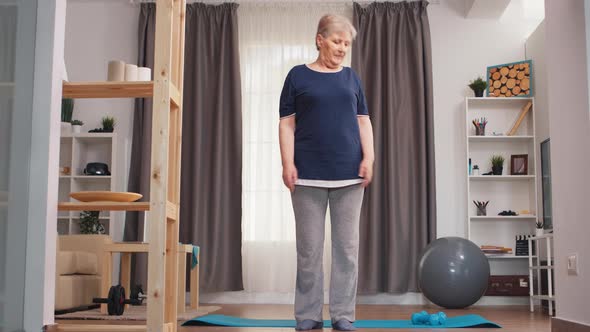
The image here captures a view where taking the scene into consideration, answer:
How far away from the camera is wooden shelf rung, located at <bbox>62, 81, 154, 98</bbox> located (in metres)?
2.69

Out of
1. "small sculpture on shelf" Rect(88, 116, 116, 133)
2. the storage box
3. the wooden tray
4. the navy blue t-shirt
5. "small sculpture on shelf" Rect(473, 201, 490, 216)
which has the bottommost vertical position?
the storage box

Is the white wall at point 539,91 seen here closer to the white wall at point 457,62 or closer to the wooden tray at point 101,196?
the white wall at point 457,62

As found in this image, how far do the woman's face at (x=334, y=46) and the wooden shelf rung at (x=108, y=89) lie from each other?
98cm

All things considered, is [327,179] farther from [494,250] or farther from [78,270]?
[494,250]

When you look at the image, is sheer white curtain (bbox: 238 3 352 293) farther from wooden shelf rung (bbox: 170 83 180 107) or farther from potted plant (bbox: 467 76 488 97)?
wooden shelf rung (bbox: 170 83 180 107)

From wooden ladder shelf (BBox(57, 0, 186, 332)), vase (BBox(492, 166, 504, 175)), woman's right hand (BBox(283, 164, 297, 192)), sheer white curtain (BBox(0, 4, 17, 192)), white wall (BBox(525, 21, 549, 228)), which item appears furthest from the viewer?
vase (BBox(492, 166, 504, 175))

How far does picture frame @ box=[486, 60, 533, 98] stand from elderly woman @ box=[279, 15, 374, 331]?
3554 millimetres

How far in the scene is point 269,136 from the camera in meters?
6.87

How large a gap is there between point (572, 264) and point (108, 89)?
6.26ft

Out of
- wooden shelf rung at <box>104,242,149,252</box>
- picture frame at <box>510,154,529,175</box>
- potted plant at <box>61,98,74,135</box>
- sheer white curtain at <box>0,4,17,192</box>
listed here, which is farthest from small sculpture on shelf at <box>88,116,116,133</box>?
sheer white curtain at <box>0,4,17,192</box>

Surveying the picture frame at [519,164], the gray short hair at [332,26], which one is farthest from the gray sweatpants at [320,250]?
→ the picture frame at [519,164]

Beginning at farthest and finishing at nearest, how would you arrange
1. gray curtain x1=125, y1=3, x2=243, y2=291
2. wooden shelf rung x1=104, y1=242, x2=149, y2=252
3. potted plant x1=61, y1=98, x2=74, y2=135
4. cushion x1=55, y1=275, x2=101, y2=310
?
1. potted plant x1=61, y1=98, x2=74, y2=135
2. gray curtain x1=125, y1=3, x2=243, y2=291
3. wooden shelf rung x1=104, y1=242, x2=149, y2=252
4. cushion x1=55, y1=275, x2=101, y2=310

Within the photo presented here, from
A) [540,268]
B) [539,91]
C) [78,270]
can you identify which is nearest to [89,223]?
[78,270]

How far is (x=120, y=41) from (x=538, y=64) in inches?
152
